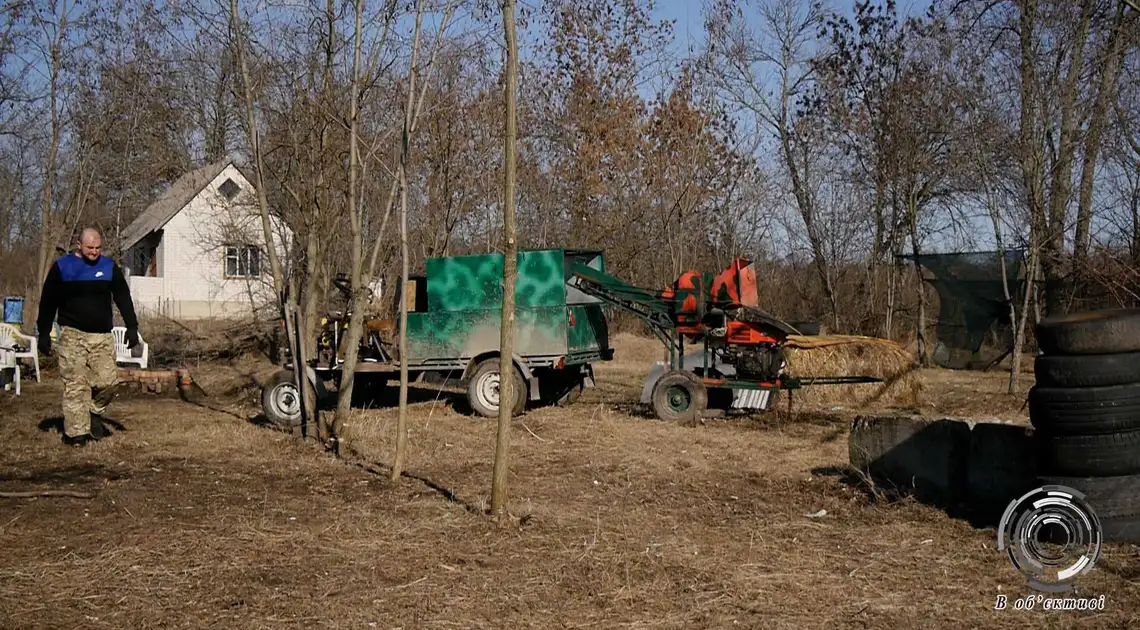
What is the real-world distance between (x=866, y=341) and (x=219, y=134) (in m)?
9.90

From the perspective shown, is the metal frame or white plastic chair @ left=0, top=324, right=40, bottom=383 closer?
the metal frame

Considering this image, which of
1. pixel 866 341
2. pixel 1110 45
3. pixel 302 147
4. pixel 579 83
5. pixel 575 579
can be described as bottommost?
pixel 575 579

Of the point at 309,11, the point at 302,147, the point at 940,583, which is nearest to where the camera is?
the point at 940,583

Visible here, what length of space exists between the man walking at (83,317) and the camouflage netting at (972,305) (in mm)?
14977

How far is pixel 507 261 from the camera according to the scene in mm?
6223

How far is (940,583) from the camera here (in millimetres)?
5312

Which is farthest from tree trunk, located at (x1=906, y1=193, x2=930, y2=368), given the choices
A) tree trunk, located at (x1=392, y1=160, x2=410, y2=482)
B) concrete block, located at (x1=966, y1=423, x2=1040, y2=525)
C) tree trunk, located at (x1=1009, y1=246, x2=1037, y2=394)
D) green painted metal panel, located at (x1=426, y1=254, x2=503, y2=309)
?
tree trunk, located at (x1=392, y1=160, x2=410, y2=482)

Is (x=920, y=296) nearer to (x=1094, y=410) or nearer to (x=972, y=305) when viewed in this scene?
(x=972, y=305)

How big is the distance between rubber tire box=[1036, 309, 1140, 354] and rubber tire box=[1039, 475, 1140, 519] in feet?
2.47

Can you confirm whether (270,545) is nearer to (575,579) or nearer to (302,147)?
(575,579)

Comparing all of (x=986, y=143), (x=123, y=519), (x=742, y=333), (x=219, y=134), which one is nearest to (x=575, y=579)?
(x=123, y=519)

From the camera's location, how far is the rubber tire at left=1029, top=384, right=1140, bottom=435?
231 inches

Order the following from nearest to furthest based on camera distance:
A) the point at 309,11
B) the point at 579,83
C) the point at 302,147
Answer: the point at 309,11 < the point at 302,147 < the point at 579,83

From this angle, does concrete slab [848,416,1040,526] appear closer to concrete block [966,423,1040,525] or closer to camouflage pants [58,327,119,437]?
concrete block [966,423,1040,525]
